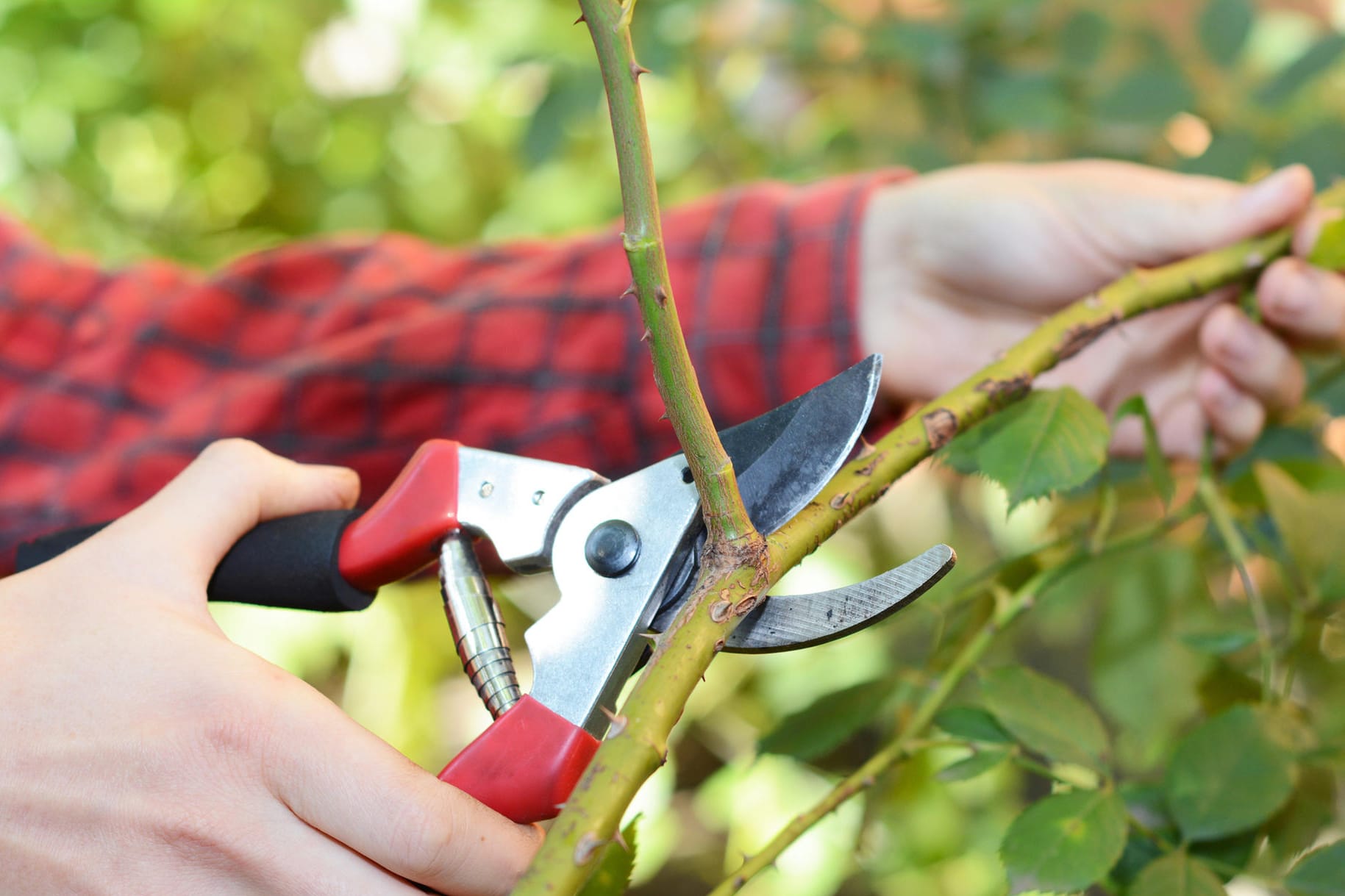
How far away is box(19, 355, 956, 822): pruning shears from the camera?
389 mm

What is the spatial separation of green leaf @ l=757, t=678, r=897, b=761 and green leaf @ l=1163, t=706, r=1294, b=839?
138mm

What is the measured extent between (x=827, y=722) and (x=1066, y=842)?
0.43ft

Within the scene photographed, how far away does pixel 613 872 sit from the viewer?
42 cm

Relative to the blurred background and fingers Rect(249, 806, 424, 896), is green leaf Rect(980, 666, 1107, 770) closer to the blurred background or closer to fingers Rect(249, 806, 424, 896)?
the blurred background

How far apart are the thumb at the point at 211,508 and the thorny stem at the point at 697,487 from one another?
0.22 metres

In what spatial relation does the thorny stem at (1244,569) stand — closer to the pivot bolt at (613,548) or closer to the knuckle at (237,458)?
the pivot bolt at (613,548)

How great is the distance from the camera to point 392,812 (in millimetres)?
352

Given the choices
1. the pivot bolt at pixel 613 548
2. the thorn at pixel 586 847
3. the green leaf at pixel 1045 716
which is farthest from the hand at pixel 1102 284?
the thorn at pixel 586 847

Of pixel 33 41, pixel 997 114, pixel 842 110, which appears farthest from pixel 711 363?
pixel 33 41

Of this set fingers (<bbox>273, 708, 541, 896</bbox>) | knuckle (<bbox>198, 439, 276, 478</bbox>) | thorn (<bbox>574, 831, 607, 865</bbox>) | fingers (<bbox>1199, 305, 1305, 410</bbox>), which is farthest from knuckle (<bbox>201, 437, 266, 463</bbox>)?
fingers (<bbox>1199, 305, 1305, 410</bbox>)

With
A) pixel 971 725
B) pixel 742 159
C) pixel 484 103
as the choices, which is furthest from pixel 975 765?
pixel 484 103

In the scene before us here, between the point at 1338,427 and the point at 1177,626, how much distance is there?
0.59 m

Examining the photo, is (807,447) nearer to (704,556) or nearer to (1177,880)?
(704,556)

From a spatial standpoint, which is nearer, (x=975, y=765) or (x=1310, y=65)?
(x=975, y=765)
